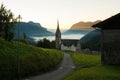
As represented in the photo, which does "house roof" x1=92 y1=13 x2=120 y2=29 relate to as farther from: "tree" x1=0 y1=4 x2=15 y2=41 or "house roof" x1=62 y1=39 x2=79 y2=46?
"house roof" x1=62 y1=39 x2=79 y2=46

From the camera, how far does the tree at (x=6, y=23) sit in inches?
2596

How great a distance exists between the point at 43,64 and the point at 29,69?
8225 millimetres

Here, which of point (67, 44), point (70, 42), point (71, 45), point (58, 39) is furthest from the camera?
point (67, 44)

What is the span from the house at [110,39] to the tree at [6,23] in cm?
3219

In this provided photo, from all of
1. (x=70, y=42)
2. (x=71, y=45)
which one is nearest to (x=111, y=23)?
(x=71, y=45)

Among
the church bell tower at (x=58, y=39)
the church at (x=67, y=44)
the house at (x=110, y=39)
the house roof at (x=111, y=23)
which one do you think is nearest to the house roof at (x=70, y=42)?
the church at (x=67, y=44)

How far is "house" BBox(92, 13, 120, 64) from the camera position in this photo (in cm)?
3925

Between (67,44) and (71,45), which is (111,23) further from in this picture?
(67,44)

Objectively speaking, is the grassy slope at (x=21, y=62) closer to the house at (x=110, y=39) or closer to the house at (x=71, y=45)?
the house at (x=110, y=39)

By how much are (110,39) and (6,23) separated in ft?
110

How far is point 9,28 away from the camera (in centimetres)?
6731

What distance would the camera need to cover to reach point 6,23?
66.2 m

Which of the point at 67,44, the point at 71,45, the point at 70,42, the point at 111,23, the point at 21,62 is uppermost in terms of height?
the point at 111,23

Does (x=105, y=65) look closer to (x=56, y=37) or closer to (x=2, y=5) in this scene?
(x=2, y=5)
